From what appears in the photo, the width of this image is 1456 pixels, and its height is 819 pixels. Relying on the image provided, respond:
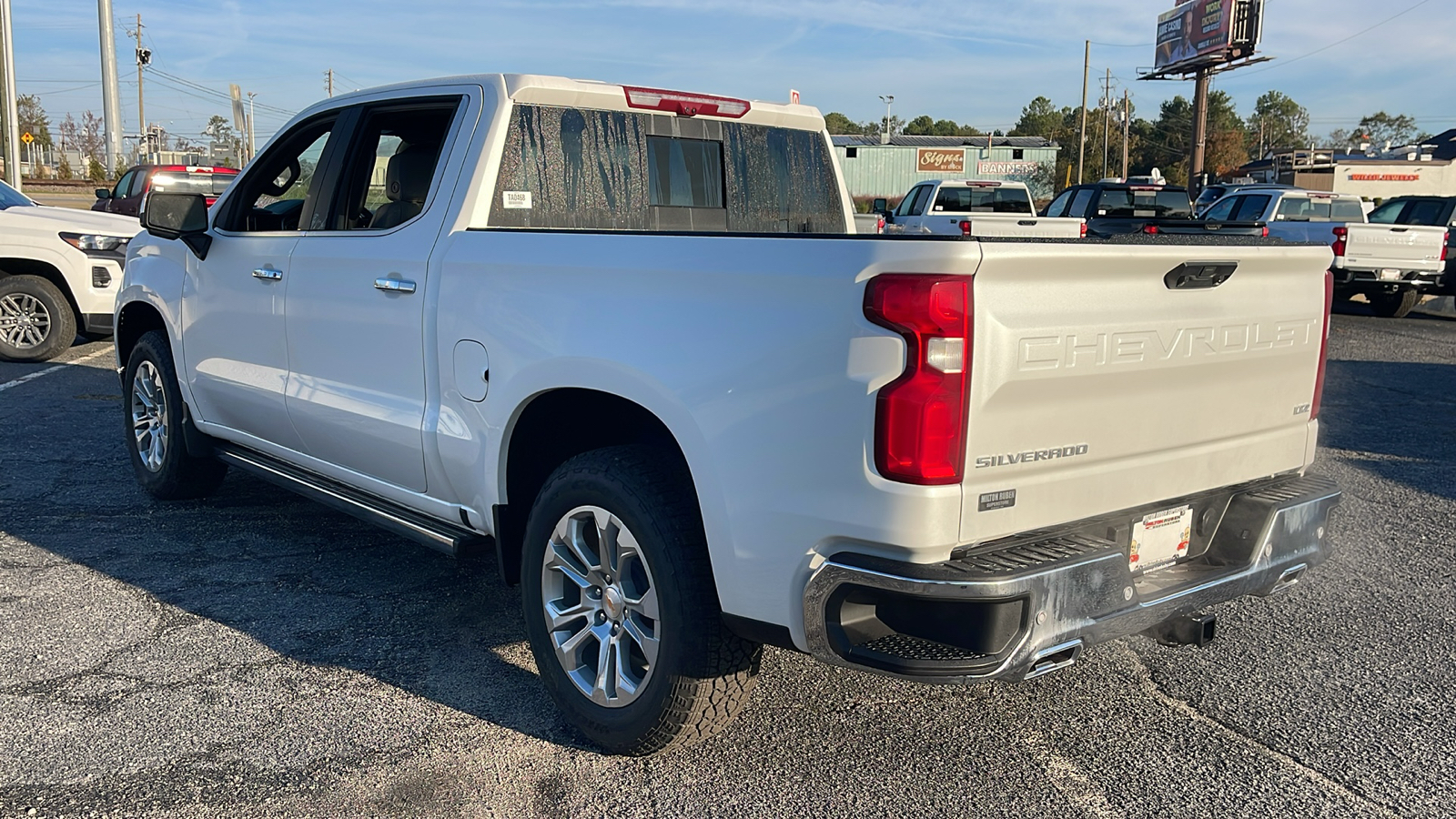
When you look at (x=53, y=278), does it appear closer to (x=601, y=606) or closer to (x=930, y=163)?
(x=601, y=606)

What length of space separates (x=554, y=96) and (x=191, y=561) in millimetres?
2604

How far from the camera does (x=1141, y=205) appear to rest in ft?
63.0

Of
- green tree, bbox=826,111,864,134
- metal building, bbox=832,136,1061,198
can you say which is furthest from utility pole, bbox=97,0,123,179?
green tree, bbox=826,111,864,134

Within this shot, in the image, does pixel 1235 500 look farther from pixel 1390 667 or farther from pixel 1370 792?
pixel 1390 667

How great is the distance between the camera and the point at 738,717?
3660 mm

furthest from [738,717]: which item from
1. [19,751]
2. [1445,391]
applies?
[1445,391]

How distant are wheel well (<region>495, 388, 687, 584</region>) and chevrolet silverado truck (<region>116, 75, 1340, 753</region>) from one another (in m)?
0.01

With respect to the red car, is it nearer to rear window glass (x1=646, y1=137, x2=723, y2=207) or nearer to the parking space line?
the parking space line

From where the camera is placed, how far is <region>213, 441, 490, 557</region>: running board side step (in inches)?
156

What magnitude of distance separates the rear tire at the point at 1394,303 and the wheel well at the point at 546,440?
55.2ft

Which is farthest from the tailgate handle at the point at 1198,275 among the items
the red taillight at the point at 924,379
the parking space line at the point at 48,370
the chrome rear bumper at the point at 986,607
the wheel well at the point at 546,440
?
the parking space line at the point at 48,370

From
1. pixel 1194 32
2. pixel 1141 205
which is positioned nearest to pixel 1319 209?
pixel 1141 205

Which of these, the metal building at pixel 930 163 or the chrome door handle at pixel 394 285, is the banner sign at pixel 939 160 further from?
the chrome door handle at pixel 394 285

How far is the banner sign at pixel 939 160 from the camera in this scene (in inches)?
2763
